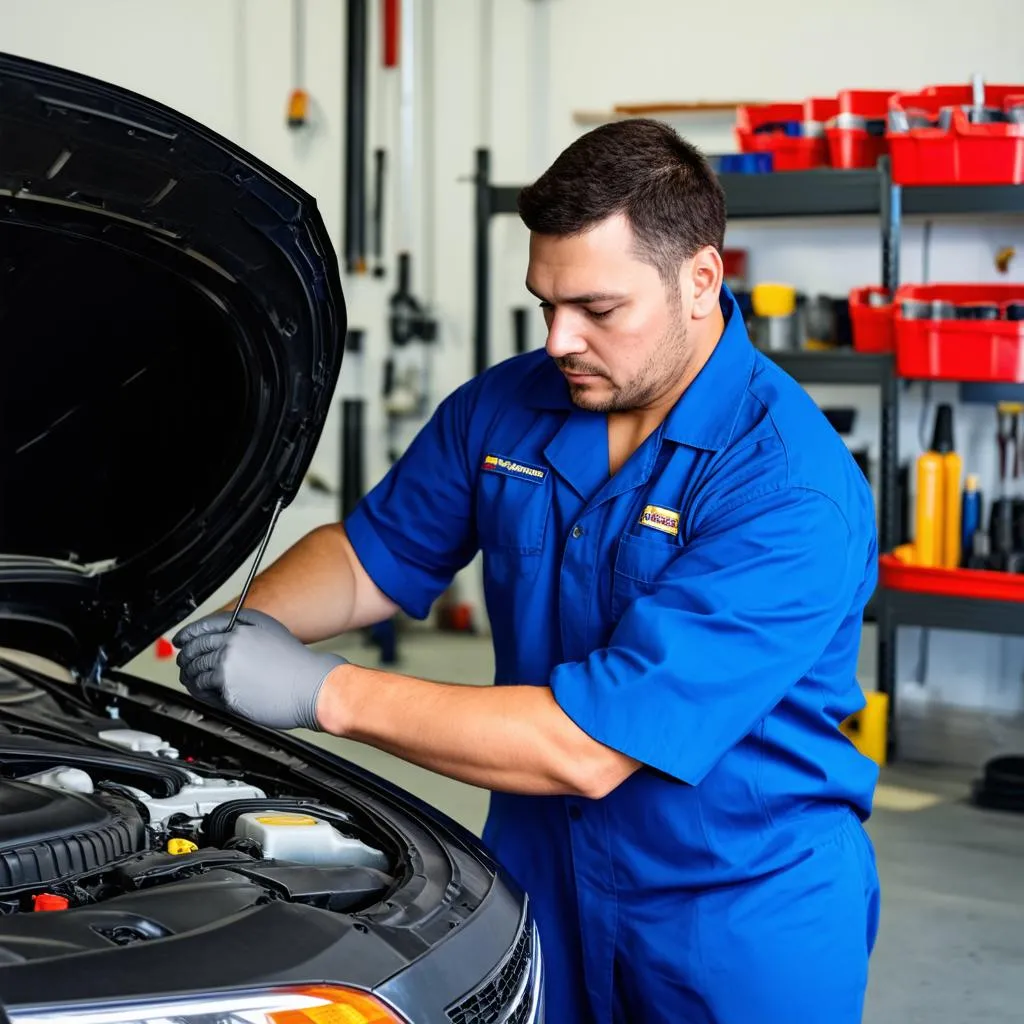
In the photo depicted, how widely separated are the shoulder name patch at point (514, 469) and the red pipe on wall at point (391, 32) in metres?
4.03

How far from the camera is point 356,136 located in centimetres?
526

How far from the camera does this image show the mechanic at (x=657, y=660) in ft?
4.47

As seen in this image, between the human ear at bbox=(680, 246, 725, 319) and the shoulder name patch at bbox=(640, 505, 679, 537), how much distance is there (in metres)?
0.21

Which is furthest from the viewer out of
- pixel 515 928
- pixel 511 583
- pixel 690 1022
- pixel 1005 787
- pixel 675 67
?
pixel 675 67

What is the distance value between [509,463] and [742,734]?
0.44 metres

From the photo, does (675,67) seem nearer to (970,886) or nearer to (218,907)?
(970,886)

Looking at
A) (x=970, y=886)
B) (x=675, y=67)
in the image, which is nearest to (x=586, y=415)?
(x=970, y=886)

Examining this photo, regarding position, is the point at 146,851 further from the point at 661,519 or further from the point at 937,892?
the point at 937,892

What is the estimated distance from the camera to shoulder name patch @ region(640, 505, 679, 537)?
147cm

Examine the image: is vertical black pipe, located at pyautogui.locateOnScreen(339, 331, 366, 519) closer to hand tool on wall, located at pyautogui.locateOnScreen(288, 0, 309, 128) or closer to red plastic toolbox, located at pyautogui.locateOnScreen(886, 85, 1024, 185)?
hand tool on wall, located at pyautogui.locateOnScreen(288, 0, 309, 128)

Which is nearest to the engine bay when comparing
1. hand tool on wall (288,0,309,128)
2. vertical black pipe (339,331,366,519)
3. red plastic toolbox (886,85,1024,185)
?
red plastic toolbox (886,85,1024,185)

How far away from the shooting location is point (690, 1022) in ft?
4.87

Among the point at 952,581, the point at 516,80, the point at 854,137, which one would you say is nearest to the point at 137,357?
the point at 952,581

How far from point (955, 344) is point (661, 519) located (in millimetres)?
2450
